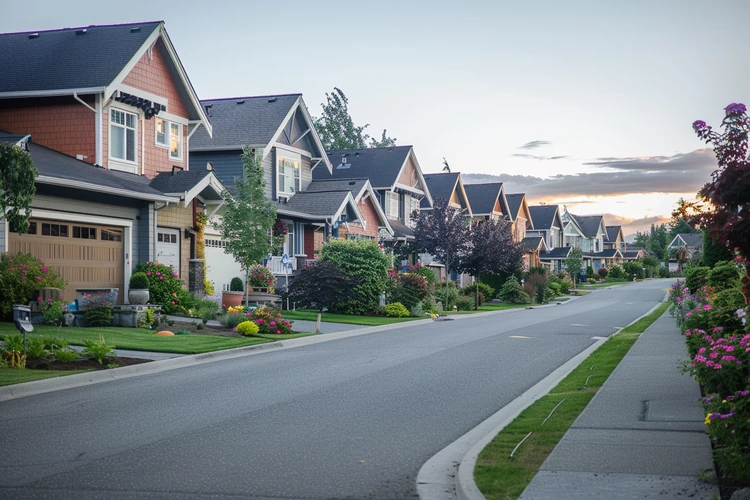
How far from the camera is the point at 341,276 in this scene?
31.7m

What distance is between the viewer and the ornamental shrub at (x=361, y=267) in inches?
1284

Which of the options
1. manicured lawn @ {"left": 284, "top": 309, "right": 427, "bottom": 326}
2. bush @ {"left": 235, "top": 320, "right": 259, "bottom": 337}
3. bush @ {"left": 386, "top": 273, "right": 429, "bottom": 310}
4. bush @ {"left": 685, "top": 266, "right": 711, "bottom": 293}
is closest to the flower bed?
bush @ {"left": 235, "top": 320, "right": 259, "bottom": 337}

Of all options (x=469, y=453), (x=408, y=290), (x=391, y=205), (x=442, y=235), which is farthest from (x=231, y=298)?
(x=391, y=205)

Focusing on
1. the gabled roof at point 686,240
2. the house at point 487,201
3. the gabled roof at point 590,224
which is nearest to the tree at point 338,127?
the house at point 487,201

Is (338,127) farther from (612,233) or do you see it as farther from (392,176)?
(612,233)

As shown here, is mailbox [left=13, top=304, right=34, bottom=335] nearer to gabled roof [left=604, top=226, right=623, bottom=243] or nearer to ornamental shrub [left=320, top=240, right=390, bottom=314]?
ornamental shrub [left=320, top=240, right=390, bottom=314]

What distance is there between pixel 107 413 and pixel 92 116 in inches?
743

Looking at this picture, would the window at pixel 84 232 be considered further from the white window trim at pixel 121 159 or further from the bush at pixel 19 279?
the white window trim at pixel 121 159

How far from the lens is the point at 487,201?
73.0m

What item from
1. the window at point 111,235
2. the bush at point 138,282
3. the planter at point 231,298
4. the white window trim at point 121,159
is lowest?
the planter at point 231,298

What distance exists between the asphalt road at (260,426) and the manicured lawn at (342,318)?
10718 mm

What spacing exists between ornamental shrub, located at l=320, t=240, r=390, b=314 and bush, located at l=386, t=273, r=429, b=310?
100 cm

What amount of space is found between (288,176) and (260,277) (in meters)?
8.12

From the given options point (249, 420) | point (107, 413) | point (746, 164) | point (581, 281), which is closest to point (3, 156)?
point (107, 413)
